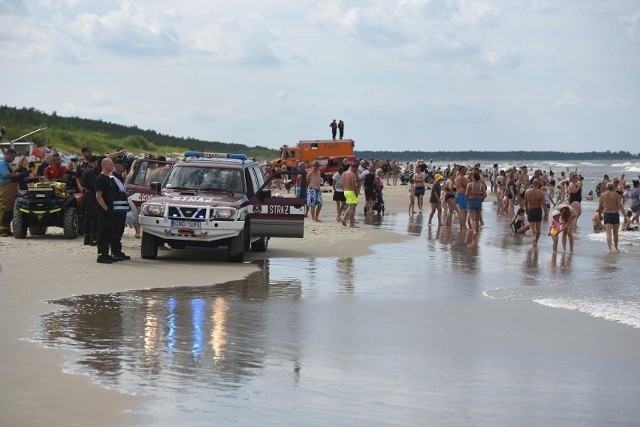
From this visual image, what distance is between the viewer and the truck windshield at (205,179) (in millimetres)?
17953

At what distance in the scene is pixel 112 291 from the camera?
1359 centimetres

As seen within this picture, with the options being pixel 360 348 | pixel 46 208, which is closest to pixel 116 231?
pixel 46 208

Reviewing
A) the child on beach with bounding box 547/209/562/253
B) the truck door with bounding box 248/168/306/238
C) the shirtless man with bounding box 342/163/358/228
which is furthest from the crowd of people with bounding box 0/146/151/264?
the child on beach with bounding box 547/209/562/253

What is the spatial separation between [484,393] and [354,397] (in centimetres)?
107

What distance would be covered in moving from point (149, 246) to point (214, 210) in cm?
140

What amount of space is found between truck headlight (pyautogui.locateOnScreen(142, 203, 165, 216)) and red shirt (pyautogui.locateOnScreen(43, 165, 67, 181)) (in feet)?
17.6

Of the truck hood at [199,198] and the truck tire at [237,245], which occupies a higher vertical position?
the truck hood at [199,198]

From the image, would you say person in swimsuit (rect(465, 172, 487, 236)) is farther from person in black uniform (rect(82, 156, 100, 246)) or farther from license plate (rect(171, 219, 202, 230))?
license plate (rect(171, 219, 202, 230))

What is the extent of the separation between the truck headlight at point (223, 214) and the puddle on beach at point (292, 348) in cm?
105

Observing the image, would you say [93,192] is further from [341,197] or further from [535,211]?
[341,197]

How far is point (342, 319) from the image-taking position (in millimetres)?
11977

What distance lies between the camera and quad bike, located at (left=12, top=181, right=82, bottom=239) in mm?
19734

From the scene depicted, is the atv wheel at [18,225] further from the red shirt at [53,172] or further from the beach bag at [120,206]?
the beach bag at [120,206]

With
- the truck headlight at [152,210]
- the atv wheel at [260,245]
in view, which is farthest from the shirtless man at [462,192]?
the truck headlight at [152,210]
